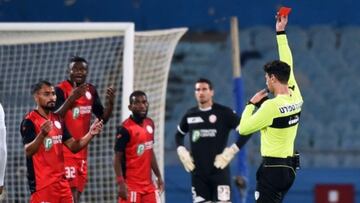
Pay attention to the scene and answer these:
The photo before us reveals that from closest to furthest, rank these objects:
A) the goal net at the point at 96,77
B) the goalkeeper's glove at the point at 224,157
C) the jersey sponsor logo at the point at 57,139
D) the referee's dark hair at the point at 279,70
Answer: the referee's dark hair at the point at 279,70
the jersey sponsor logo at the point at 57,139
the goalkeeper's glove at the point at 224,157
the goal net at the point at 96,77

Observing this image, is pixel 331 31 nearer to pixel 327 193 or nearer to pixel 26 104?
pixel 327 193

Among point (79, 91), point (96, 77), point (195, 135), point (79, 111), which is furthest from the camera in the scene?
point (96, 77)

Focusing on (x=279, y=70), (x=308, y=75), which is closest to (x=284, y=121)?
(x=279, y=70)

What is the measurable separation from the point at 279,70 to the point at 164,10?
6.74 m

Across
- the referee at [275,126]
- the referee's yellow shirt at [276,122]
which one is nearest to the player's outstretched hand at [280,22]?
the referee at [275,126]

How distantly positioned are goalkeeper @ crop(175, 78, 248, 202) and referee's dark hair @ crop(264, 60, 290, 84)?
2.43 metres

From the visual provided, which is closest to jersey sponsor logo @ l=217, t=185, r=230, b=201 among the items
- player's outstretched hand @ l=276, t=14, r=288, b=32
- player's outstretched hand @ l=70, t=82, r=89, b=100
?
player's outstretched hand @ l=70, t=82, r=89, b=100

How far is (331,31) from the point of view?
14.4m

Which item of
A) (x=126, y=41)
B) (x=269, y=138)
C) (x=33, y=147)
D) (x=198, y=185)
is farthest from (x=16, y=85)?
(x=269, y=138)

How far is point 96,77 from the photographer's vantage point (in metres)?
12.0

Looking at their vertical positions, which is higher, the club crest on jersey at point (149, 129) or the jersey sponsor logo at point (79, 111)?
the jersey sponsor logo at point (79, 111)

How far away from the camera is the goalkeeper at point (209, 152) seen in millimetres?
9945

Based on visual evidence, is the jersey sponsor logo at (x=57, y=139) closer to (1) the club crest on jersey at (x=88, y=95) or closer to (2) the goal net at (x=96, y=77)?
(1) the club crest on jersey at (x=88, y=95)

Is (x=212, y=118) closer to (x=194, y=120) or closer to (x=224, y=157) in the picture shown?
(x=194, y=120)
